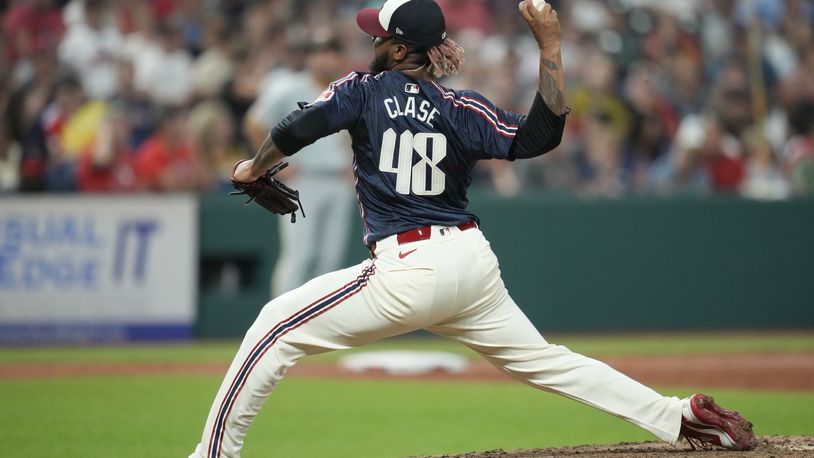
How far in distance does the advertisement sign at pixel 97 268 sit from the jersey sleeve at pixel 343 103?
284 inches

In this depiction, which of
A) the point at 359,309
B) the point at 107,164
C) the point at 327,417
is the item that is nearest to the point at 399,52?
the point at 359,309

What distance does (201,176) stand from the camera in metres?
12.2

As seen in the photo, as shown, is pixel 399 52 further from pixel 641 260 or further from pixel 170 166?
pixel 641 260

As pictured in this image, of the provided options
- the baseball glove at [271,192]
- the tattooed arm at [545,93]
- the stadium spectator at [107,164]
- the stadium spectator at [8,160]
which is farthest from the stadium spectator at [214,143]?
the tattooed arm at [545,93]

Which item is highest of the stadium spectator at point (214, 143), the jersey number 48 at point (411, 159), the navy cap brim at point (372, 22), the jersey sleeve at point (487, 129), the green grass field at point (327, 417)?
the navy cap brim at point (372, 22)

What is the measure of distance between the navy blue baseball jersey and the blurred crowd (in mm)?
6087

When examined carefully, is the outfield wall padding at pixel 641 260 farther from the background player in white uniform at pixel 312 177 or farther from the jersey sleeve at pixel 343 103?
the jersey sleeve at pixel 343 103

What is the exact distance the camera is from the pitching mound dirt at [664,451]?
5223 millimetres

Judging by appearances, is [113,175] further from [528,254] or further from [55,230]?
[528,254]

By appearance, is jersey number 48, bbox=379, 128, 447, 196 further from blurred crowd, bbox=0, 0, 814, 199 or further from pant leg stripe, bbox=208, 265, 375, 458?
blurred crowd, bbox=0, 0, 814, 199

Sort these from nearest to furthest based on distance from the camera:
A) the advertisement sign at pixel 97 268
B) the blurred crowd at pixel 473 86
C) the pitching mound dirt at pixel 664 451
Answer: the pitching mound dirt at pixel 664 451
the advertisement sign at pixel 97 268
the blurred crowd at pixel 473 86

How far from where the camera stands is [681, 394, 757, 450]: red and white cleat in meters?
5.07

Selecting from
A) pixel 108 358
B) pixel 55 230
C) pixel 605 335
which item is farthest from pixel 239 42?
pixel 605 335

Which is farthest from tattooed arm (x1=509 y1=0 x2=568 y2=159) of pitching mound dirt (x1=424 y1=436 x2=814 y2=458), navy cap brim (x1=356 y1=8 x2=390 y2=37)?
pitching mound dirt (x1=424 y1=436 x2=814 y2=458)
